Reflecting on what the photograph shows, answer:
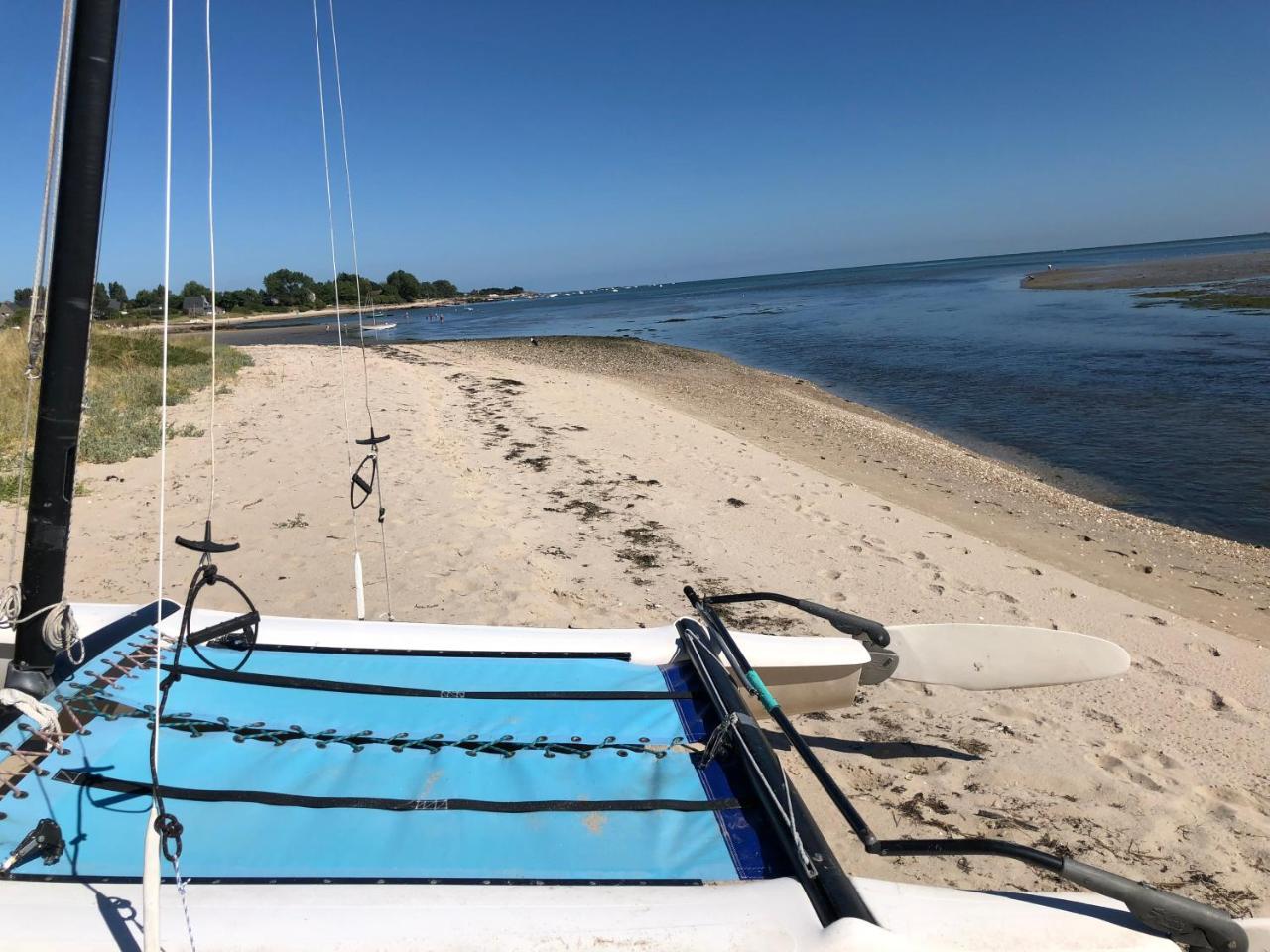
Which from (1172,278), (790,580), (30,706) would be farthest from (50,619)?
(1172,278)

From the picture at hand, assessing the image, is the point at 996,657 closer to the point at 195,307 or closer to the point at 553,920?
the point at 553,920

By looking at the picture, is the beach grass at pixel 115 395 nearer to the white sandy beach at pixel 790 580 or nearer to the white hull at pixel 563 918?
the white sandy beach at pixel 790 580

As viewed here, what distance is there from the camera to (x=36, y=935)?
1750 millimetres

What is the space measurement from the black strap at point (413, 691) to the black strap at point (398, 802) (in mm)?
734

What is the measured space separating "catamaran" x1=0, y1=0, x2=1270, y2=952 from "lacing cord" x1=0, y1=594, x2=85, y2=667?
0.01 m

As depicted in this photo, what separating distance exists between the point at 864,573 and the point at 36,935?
568 cm

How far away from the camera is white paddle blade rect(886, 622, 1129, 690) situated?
3.80m

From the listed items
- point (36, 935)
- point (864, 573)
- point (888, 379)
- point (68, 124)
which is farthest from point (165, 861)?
point (888, 379)

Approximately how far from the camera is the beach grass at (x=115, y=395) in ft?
28.7

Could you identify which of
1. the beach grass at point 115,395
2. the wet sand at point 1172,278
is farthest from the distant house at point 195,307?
the wet sand at point 1172,278

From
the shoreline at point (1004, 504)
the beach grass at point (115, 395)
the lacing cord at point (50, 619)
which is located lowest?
the shoreline at point (1004, 504)

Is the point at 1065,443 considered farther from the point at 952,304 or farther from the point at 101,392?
the point at 952,304

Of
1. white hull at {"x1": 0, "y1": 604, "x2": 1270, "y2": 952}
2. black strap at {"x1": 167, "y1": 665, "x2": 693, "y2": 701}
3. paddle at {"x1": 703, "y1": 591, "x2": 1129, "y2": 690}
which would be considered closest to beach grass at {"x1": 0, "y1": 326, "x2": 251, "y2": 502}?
black strap at {"x1": 167, "y1": 665, "x2": 693, "y2": 701}

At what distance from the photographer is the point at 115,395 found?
460 inches
